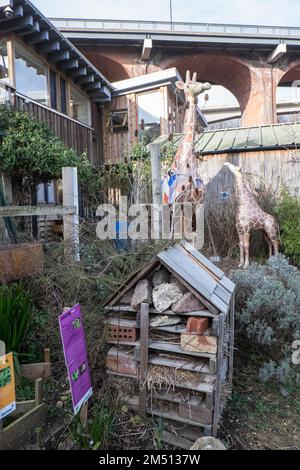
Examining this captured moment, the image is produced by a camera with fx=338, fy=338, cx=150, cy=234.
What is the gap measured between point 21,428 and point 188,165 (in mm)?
4227

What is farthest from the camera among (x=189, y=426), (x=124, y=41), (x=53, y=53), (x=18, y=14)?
(x=124, y=41)

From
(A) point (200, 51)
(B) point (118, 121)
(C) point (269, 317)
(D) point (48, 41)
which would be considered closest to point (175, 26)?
(A) point (200, 51)

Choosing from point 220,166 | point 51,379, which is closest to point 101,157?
point 220,166

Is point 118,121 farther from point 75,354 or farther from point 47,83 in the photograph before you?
point 75,354

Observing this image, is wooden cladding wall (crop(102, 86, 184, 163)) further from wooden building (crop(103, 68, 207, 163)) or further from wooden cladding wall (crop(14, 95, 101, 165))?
wooden cladding wall (crop(14, 95, 101, 165))

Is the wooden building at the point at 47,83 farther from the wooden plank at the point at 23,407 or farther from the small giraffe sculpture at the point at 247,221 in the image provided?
the small giraffe sculpture at the point at 247,221

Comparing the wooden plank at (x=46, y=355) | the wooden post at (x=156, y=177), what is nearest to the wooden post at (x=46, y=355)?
the wooden plank at (x=46, y=355)

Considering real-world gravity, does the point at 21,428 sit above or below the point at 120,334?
below

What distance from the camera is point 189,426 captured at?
8.34 ft

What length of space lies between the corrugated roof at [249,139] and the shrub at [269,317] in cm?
431

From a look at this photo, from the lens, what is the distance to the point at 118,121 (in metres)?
12.0

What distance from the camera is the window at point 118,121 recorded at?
11664 mm
